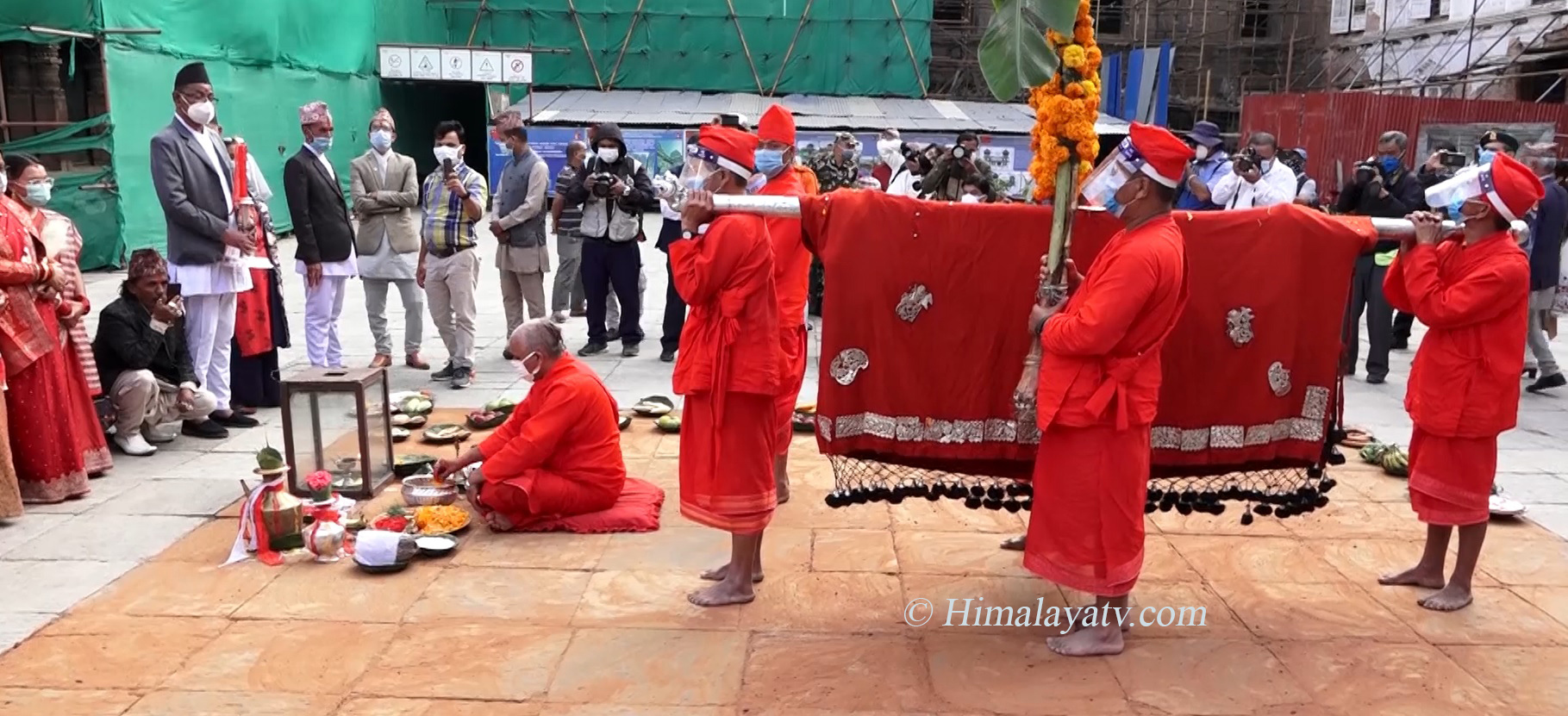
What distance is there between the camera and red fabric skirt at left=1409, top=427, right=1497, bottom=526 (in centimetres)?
386

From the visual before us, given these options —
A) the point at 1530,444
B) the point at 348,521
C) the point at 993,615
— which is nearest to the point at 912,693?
the point at 993,615

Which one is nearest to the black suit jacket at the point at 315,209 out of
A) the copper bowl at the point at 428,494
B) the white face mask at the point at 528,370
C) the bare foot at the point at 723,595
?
the copper bowl at the point at 428,494

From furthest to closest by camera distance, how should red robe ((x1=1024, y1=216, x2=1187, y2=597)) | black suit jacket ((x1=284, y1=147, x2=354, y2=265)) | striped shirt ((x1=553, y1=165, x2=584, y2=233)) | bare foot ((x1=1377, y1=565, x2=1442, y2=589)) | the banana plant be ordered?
striped shirt ((x1=553, y1=165, x2=584, y2=233)) < black suit jacket ((x1=284, y1=147, x2=354, y2=265)) < bare foot ((x1=1377, y1=565, x2=1442, y2=589)) < the banana plant < red robe ((x1=1024, y1=216, x2=1187, y2=597))

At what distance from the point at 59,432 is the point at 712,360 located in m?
3.35

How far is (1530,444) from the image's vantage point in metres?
6.35

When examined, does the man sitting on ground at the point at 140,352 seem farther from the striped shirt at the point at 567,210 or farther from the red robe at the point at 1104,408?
the red robe at the point at 1104,408

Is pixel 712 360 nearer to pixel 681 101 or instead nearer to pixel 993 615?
pixel 993 615

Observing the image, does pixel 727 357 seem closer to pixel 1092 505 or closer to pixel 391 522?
pixel 1092 505

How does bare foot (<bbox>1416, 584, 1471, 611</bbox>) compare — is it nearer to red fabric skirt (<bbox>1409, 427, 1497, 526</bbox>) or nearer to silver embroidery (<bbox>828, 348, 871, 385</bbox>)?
red fabric skirt (<bbox>1409, 427, 1497, 526</bbox>)

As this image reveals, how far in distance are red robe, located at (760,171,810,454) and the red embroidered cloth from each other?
836 millimetres

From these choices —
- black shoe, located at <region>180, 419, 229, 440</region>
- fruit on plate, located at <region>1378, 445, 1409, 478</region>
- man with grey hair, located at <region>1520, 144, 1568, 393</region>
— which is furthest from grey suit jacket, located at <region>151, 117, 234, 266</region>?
man with grey hair, located at <region>1520, 144, 1568, 393</region>

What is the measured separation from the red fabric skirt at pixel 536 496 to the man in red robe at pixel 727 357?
0.91 m

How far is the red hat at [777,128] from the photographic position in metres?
4.31

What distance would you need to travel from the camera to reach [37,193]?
525cm
